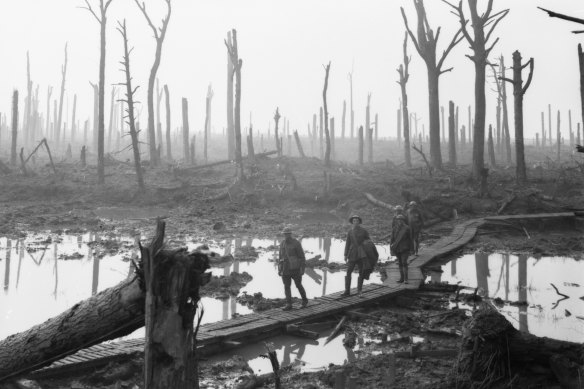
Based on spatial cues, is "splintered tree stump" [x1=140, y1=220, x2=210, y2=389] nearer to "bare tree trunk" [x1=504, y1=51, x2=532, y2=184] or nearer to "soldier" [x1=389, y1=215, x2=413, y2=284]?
"soldier" [x1=389, y1=215, x2=413, y2=284]

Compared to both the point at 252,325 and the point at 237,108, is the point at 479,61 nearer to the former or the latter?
the point at 237,108

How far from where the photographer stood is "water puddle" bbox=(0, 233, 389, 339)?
9867 mm

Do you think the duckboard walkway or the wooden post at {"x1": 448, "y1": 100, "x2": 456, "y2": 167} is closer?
the duckboard walkway

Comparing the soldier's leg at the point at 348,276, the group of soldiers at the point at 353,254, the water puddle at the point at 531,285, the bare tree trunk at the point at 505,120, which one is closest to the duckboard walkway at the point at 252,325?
the soldier's leg at the point at 348,276

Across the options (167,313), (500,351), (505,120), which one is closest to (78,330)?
(167,313)

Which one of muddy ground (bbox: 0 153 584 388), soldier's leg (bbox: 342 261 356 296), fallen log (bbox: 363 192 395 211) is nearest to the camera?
soldier's leg (bbox: 342 261 356 296)

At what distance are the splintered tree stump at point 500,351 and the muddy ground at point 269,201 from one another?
16.1ft

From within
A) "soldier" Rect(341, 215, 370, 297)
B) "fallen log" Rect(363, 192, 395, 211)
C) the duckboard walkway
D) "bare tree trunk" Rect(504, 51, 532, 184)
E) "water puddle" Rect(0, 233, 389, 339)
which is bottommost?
the duckboard walkway

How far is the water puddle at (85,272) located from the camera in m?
9.87

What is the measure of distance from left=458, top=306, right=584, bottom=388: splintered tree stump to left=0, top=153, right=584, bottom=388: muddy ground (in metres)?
4.89

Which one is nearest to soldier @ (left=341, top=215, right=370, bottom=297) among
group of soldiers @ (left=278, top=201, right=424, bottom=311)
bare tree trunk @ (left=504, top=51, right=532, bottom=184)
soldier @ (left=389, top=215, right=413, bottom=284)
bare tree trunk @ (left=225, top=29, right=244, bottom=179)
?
group of soldiers @ (left=278, top=201, right=424, bottom=311)

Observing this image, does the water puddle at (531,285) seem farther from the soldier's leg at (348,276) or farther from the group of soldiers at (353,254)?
the soldier's leg at (348,276)

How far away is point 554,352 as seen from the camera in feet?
18.2

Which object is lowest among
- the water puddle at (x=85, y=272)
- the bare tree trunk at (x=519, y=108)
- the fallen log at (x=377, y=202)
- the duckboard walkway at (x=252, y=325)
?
the duckboard walkway at (x=252, y=325)
